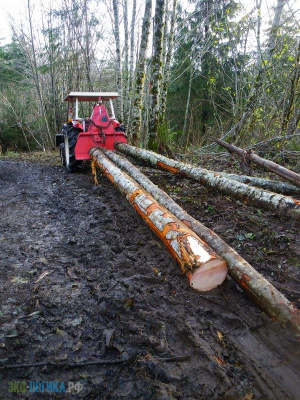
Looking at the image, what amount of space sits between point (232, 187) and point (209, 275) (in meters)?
1.85

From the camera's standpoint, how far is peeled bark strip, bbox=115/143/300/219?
331 cm

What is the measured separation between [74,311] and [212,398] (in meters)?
1.25

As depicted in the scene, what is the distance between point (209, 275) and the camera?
8.81ft

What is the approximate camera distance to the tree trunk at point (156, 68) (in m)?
7.72

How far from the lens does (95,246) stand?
3.47 metres

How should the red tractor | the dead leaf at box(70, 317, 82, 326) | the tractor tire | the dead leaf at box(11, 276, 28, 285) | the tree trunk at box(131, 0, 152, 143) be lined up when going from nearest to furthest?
the dead leaf at box(70, 317, 82, 326), the dead leaf at box(11, 276, 28, 285), the red tractor, the tractor tire, the tree trunk at box(131, 0, 152, 143)

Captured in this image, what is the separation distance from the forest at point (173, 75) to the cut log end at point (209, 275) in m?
5.09

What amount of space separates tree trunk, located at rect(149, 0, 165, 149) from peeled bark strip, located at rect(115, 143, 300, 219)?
2312 millimetres

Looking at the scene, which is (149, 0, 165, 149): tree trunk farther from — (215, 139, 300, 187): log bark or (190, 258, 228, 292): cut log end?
(190, 258, 228, 292): cut log end

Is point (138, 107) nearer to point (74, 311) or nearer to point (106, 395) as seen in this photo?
point (74, 311)

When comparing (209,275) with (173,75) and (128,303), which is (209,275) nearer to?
(128,303)

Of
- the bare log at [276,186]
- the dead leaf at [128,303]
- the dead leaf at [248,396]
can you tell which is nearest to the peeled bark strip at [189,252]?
the dead leaf at [128,303]

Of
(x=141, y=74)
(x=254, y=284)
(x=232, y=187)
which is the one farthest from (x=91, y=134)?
(x=254, y=284)

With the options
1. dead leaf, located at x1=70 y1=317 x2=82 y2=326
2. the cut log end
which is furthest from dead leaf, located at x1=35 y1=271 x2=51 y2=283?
the cut log end
